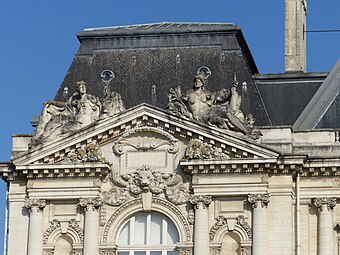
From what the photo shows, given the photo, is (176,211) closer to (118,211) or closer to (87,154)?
(118,211)

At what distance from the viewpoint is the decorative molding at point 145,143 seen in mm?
61562

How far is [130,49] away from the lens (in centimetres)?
6625

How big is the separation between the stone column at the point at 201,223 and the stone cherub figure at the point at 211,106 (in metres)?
2.68

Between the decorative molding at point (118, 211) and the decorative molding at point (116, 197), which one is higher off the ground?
the decorative molding at point (116, 197)

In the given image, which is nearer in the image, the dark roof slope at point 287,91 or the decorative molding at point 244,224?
→ the decorative molding at point 244,224

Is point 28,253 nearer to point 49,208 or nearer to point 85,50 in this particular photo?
point 49,208

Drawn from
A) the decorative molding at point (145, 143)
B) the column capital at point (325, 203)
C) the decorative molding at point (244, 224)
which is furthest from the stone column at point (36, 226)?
the column capital at point (325, 203)

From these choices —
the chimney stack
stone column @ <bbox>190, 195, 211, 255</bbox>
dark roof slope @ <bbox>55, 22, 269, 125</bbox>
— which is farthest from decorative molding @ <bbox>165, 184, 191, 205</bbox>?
the chimney stack

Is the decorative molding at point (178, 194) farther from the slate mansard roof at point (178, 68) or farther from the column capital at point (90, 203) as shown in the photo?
the slate mansard roof at point (178, 68)

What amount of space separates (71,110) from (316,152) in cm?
896

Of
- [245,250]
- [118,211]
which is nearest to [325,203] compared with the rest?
[245,250]

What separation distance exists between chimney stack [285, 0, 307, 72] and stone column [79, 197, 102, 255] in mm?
12422

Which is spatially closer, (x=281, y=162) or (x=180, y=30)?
(x=281, y=162)

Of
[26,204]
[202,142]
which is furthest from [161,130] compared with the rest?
[26,204]
